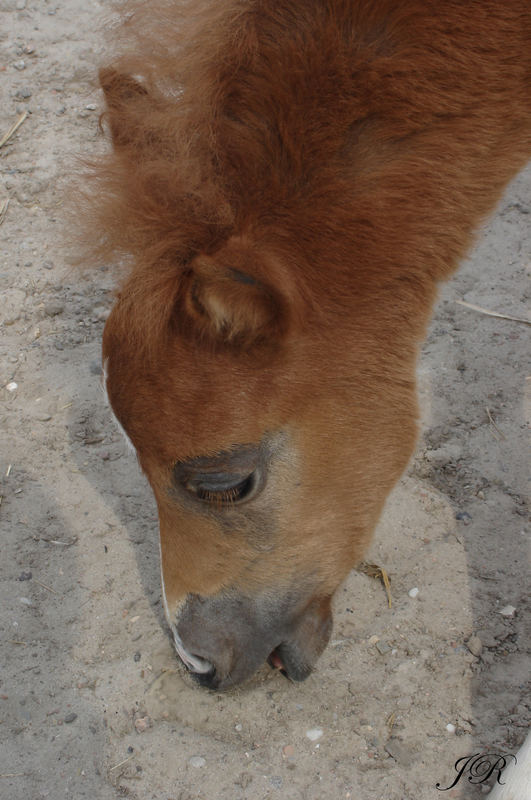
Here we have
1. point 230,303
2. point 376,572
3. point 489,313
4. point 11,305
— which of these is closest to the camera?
point 230,303

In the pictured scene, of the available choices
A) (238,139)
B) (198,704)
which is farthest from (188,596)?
(238,139)

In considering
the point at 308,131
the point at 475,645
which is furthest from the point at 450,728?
the point at 308,131

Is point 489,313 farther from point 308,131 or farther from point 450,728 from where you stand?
point 308,131

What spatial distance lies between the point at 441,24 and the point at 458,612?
2.24 metres

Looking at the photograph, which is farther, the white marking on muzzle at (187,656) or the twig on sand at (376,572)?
the twig on sand at (376,572)

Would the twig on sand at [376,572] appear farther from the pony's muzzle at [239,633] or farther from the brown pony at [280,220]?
the brown pony at [280,220]

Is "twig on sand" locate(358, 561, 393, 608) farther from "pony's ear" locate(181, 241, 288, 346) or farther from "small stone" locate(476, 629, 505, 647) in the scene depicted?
"pony's ear" locate(181, 241, 288, 346)

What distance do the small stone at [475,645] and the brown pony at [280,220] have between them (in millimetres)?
1006

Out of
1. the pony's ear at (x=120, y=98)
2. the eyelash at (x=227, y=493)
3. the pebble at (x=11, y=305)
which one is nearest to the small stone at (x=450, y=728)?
the eyelash at (x=227, y=493)

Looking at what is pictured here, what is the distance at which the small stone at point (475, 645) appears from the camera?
302cm

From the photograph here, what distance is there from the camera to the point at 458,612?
3176 millimetres

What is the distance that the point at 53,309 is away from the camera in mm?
4605

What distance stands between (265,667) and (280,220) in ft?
5.92

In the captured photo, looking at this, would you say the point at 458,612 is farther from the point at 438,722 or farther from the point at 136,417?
the point at 136,417
